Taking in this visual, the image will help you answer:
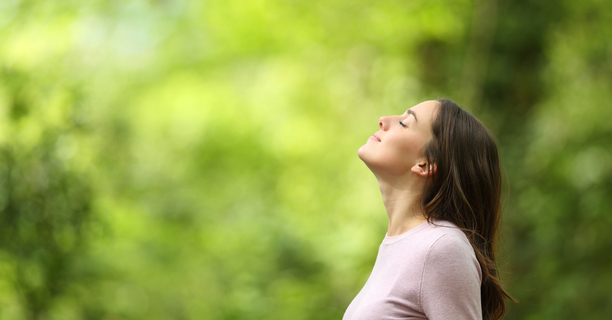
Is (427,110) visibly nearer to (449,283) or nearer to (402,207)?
(402,207)

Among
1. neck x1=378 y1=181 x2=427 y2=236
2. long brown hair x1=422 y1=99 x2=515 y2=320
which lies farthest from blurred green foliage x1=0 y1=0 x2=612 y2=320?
long brown hair x1=422 y1=99 x2=515 y2=320

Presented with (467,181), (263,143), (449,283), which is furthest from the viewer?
(263,143)

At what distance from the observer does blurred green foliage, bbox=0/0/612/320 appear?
9.08 feet

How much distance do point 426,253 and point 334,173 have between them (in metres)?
3.75

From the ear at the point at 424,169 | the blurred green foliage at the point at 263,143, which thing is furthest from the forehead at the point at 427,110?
the blurred green foliage at the point at 263,143

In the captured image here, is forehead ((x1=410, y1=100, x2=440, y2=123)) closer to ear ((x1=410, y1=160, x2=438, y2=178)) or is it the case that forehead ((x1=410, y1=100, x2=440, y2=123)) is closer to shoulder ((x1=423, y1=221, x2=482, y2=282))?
ear ((x1=410, y1=160, x2=438, y2=178))

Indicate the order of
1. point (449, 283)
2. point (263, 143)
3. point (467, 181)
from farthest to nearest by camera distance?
point (263, 143) → point (467, 181) → point (449, 283)

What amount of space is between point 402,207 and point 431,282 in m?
0.23

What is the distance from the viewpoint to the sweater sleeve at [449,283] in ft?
3.24

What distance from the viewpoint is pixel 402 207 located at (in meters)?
1.19

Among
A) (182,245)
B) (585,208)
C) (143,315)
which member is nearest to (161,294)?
(143,315)

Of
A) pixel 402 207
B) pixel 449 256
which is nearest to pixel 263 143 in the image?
pixel 402 207

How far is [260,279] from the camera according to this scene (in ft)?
13.7

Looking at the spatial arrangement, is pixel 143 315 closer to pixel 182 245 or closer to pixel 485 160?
pixel 182 245
